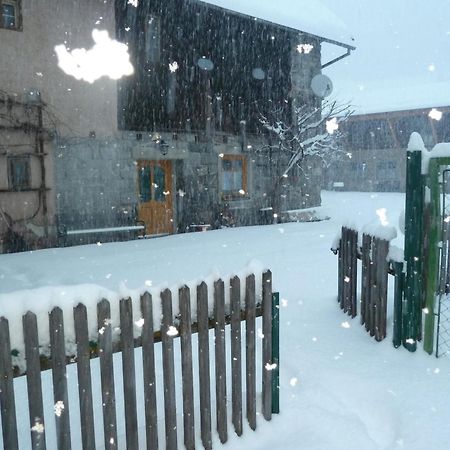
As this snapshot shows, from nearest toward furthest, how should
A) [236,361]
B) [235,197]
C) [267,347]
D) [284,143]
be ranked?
[236,361] → [267,347] → [235,197] → [284,143]

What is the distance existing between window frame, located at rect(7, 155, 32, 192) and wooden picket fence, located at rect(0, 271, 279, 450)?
7.68 m

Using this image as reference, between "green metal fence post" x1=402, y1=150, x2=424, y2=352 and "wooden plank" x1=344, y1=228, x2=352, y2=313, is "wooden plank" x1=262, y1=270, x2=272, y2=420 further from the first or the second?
"wooden plank" x1=344, y1=228, x2=352, y2=313

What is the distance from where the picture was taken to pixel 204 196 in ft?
42.0

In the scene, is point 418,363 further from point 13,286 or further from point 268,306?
point 13,286

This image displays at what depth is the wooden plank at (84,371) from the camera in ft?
7.20

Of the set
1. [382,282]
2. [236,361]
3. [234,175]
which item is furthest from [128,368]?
[234,175]

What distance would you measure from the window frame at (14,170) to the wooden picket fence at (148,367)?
768 centimetres

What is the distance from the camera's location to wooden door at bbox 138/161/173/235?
1182cm

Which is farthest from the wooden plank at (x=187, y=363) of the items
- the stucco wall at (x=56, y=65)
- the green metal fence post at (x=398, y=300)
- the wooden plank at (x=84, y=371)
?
the stucco wall at (x=56, y=65)

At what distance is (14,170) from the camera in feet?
31.0

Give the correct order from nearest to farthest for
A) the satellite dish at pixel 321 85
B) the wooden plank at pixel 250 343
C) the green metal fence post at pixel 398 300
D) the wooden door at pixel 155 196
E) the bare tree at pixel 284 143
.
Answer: the wooden plank at pixel 250 343 → the green metal fence post at pixel 398 300 → the wooden door at pixel 155 196 → the bare tree at pixel 284 143 → the satellite dish at pixel 321 85

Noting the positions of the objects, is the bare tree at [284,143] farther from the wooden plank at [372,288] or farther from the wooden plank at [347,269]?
the wooden plank at [372,288]

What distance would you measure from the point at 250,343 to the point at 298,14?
1455 cm

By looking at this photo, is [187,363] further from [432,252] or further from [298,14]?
[298,14]
